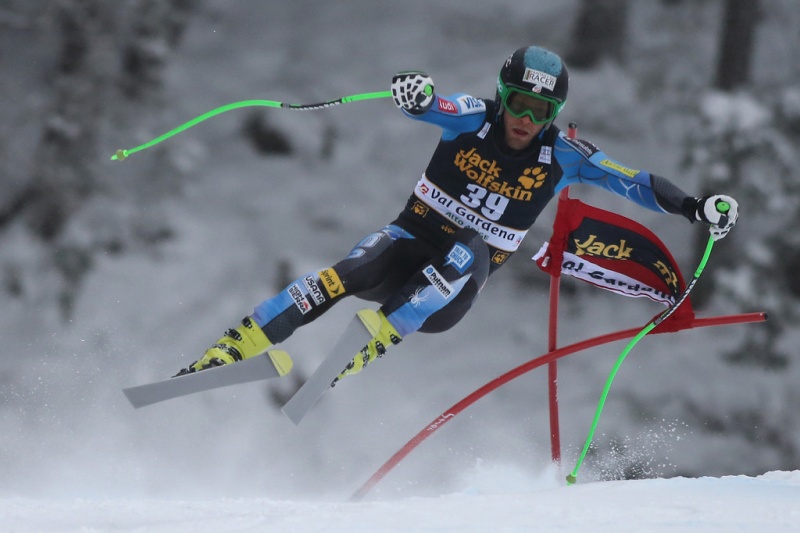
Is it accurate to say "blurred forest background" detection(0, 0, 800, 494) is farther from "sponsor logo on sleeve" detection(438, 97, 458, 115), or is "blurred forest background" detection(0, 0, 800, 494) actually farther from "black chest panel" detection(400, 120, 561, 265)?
"sponsor logo on sleeve" detection(438, 97, 458, 115)

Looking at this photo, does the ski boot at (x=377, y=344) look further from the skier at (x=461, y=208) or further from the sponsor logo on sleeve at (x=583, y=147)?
the sponsor logo on sleeve at (x=583, y=147)

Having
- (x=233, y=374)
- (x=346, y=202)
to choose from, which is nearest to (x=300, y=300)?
(x=233, y=374)

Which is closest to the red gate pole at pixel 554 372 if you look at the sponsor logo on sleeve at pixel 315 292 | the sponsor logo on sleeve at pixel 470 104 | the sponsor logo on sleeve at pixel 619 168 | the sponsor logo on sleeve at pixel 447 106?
the sponsor logo on sleeve at pixel 619 168

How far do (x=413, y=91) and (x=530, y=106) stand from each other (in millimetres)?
466

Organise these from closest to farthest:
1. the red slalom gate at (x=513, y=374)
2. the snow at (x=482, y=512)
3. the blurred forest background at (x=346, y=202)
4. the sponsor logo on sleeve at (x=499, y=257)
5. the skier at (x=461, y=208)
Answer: the snow at (x=482, y=512) → the skier at (x=461, y=208) → the sponsor logo on sleeve at (x=499, y=257) → the red slalom gate at (x=513, y=374) → the blurred forest background at (x=346, y=202)

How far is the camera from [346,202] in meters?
9.27

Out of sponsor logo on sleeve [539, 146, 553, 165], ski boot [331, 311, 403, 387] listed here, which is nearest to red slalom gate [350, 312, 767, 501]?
ski boot [331, 311, 403, 387]

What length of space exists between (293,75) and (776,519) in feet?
24.4

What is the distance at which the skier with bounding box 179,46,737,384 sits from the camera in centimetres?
354

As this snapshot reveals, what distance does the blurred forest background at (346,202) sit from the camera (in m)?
8.31

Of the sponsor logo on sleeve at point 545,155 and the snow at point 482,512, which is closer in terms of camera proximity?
the snow at point 482,512

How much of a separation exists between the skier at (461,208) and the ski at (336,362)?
9 centimetres

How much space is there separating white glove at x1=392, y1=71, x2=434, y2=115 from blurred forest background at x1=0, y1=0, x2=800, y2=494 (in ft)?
15.8

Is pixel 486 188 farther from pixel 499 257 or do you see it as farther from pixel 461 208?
pixel 499 257
